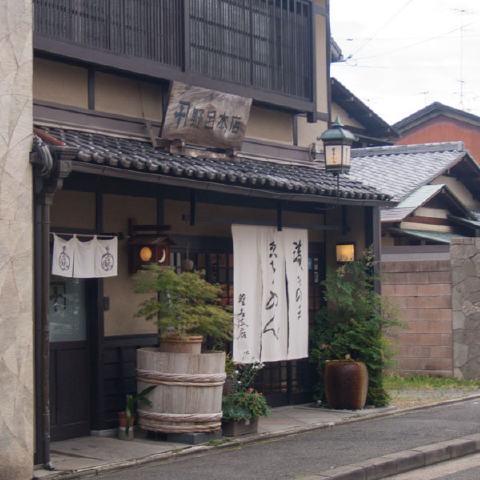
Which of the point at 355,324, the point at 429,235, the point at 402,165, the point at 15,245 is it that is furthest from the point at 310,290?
the point at 402,165

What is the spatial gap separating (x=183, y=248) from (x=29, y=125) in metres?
4.44

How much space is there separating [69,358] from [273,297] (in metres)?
3.63

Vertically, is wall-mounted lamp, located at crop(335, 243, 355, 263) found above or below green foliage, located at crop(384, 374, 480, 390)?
above

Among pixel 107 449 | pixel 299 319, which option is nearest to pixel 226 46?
pixel 299 319

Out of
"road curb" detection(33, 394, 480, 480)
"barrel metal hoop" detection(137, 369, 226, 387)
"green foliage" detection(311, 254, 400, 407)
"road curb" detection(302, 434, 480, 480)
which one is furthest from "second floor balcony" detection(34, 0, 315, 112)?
"road curb" detection(302, 434, 480, 480)

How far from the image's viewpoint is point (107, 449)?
12656mm

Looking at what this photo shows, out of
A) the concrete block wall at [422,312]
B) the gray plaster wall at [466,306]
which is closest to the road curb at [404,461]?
the gray plaster wall at [466,306]

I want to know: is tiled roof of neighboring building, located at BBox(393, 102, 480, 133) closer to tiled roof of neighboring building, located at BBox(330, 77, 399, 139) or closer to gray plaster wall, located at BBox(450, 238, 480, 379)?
tiled roof of neighboring building, located at BBox(330, 77, 399, 139)

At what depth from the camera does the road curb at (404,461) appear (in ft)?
36.8

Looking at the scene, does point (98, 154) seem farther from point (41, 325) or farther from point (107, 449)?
point (107, 449)

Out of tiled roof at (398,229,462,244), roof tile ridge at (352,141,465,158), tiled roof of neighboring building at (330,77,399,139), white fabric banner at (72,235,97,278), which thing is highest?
tiled roof of neighboring building at (330,77,399,139)

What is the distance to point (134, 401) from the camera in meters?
13.4

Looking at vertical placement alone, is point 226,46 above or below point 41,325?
above

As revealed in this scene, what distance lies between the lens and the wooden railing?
13.5 meters
